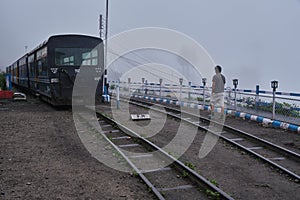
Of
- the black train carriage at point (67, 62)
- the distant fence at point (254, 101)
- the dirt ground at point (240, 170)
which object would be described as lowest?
the dirt ground at point (240, 170)

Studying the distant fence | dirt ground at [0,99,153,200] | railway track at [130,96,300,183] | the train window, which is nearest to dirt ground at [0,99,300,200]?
dirt ground at [0,99,153,200]

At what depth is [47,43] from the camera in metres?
13.8

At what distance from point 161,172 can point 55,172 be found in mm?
2045

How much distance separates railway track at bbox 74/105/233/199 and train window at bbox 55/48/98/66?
6.14 metres

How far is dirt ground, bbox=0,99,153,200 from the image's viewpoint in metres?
4.92

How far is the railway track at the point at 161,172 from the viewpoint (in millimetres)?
Answer: 4934

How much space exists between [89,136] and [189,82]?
1340 centimetres

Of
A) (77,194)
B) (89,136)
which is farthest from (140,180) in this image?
(89,136)

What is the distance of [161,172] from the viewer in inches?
235

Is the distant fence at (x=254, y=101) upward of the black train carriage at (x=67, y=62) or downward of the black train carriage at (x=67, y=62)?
downward

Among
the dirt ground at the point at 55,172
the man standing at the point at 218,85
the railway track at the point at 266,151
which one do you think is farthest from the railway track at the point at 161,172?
the man standing at the point at 218,85

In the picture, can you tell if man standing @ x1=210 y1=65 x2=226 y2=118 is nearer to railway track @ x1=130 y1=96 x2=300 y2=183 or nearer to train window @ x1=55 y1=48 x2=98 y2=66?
railway track @ x1=130 y1=96 x2=300 y2=183

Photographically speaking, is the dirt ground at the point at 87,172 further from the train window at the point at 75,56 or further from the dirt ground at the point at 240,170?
the train window at the point at 75,56

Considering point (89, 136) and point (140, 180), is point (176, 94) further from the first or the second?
point (140, 180)
